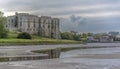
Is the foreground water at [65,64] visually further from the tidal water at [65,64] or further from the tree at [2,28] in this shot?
the tree at [2,28]

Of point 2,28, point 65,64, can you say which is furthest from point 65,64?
point 2,28

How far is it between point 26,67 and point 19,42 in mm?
111565

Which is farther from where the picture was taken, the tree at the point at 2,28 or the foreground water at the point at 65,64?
the tree at the point at 2,28

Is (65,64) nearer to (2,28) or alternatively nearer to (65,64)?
(65,64)

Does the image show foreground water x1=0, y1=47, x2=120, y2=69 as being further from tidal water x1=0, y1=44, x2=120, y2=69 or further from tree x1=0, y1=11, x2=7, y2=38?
tree x1=0, y1=11, x2=7, y2=38

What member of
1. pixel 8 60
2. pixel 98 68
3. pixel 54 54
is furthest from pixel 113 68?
pixel 54 54

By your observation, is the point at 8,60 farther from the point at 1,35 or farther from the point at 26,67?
the point at 1,35

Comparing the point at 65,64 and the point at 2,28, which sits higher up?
the point at 2,28

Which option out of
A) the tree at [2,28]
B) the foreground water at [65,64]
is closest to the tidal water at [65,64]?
the foreground water at [65,64]

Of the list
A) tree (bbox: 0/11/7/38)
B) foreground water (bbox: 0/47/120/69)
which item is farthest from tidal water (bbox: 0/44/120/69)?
tree (bbox: 0/11/7/38)

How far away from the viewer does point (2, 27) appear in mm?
157000

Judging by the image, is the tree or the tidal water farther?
the tree

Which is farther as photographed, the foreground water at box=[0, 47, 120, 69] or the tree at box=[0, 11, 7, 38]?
the tree at box=[0, 11, 7, 38]

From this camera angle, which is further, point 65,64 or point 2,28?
point 2,28
